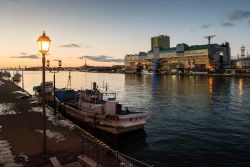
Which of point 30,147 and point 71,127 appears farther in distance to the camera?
point 71,127

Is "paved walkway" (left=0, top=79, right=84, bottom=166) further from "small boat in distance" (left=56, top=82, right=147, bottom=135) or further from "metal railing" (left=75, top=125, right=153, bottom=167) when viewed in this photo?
"small boat in distance" (left=56, top=82, right=147, bottom=135)

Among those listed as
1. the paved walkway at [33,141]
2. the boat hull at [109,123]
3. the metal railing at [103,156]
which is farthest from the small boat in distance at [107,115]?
the metal railing at [103,156]

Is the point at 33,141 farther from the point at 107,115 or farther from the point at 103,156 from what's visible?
the point at 107,115

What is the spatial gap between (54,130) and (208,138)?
18.9 m

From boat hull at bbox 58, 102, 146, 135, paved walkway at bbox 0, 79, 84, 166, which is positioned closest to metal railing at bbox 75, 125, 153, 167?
paved walkway at bbox 0, 79, 84, 166

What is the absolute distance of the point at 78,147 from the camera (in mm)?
19078

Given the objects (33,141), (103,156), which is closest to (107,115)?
(33,141)

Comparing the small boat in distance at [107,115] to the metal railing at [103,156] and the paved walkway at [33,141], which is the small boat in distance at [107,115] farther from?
the metal railing at [103,156]

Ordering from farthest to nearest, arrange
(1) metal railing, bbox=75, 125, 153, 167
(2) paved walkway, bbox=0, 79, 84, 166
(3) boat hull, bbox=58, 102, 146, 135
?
1. (3) boat hull, bbox=58, 102, 146, 135
2. (2) paved walkway, bbox=0, 79, 84, 166
3. (1) metal railing, bbox=75, 125, 153, 167

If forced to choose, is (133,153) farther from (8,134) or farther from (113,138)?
(8,134)

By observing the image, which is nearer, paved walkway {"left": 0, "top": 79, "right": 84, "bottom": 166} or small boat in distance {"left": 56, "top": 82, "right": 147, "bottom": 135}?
paved walkway {"left": 0, "top": 79, "right": 84, "bottom": 166}

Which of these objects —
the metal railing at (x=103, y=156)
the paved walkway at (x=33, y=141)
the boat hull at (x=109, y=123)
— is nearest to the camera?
the metal railing at (x=103, y=156)

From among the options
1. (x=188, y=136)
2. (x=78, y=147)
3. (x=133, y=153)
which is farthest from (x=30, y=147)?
(x=188, y=136)

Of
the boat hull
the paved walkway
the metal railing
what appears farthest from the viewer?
the boat hull
